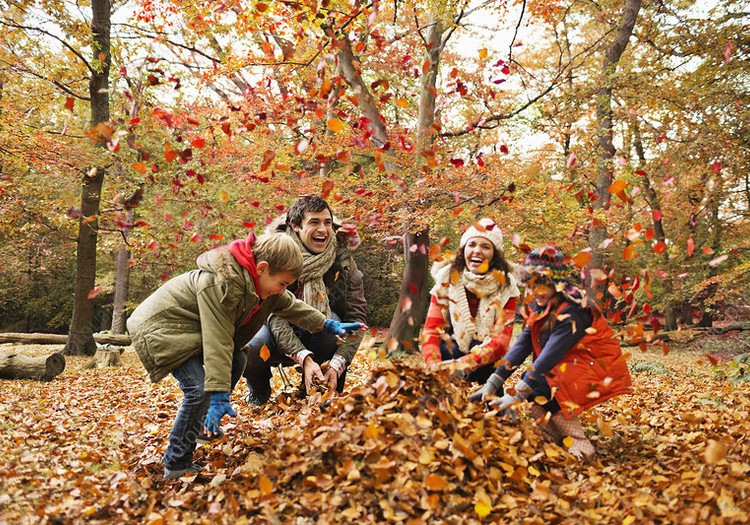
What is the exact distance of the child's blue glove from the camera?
10.4 ft

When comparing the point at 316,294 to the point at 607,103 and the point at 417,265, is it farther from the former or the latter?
the point at 607,103

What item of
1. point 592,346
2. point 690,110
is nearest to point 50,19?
point 592,346

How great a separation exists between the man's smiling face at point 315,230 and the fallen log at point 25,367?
4652 millimetres

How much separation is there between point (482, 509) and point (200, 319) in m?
1.59

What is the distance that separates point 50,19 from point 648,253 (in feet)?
46.9

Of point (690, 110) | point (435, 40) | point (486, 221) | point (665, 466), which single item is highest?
point (435, 40)

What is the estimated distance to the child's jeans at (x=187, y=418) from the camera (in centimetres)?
254

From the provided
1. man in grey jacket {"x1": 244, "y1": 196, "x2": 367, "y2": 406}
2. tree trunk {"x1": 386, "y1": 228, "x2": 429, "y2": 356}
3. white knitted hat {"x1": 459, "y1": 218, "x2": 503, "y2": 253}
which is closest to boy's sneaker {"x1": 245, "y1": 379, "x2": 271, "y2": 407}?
man in grey jacket {"x1": 244, "y1": 196, "x2": 367, "y2": 406}

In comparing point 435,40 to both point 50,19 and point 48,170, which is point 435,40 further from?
point 48,170

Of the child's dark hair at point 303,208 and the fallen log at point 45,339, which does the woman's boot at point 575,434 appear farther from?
the fallen log at point 45,339

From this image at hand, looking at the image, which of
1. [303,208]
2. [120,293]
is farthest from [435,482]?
[120,293]

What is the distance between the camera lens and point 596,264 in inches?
412

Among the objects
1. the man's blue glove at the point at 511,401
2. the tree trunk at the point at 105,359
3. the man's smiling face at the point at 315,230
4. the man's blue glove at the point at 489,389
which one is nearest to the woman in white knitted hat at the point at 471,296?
the man's blue glove at the point at 489,389

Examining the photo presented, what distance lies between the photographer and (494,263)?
3.56 meters
